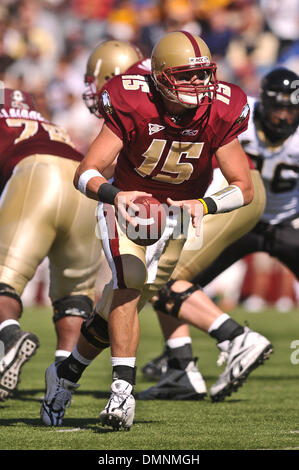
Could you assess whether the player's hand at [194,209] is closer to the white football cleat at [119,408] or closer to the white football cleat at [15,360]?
the white football cleat at [119,408]

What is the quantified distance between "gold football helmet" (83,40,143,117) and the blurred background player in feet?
2.77

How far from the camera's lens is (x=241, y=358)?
4.85 metres

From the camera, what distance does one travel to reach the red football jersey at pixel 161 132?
13.2 feet

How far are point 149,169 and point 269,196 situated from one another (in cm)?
197

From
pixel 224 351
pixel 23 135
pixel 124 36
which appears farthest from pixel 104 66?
pixel 124 36

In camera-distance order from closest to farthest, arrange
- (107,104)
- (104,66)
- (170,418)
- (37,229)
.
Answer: (107,104), (170,418), (37,229), (104,66)

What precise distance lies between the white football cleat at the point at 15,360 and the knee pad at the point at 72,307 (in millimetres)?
858

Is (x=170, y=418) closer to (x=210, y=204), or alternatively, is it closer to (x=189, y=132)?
(x=210, y=204)

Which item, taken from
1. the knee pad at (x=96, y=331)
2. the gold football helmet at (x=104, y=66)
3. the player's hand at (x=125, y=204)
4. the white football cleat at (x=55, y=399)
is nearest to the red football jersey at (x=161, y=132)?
the player's hand at (x=125, y=204)

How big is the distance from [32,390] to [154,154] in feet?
6.97

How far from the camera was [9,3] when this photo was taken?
569 inches

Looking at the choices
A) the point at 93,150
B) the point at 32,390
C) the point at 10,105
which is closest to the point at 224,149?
the point at 93,150

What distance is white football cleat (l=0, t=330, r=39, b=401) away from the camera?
4281 mm

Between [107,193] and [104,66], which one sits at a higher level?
[104,66]
